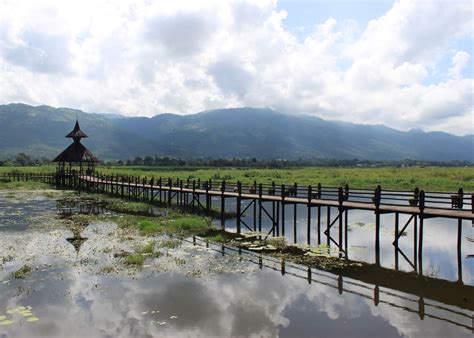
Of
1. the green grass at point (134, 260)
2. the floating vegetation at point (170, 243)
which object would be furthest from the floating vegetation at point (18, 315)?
the floating vegetation at point (170, 243)

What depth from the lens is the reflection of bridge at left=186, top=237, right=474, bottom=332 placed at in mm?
13398

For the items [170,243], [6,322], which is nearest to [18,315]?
[6,322]

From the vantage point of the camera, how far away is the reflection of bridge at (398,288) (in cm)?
1340

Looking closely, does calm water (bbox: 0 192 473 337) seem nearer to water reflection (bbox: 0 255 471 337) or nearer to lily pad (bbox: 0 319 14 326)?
water reflection (bbox: 0 255 471 337)

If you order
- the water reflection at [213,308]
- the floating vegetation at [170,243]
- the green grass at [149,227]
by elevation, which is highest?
the green grass at [149,227]

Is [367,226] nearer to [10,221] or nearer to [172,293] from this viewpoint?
[172,293]

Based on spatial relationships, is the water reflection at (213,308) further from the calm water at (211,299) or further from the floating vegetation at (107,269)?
the floating vegetation at (107,269)

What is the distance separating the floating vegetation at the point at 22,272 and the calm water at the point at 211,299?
31cm

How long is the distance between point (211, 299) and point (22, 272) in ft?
26.6

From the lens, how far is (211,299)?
563 inches

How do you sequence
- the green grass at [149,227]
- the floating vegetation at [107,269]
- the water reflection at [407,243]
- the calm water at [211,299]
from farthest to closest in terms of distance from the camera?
the green grass at [149,227]
the water reflection at [407,243]
the floating vegetation at [107,269]
the calm water at [211,299]

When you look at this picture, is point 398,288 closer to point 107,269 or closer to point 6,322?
point 107,269

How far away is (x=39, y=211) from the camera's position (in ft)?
119

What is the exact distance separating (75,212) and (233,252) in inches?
789
